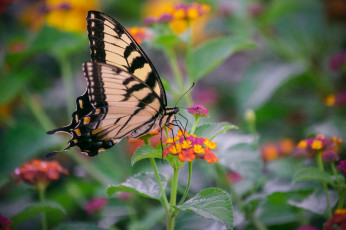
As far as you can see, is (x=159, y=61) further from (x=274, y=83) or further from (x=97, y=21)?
(x=97, y=21)

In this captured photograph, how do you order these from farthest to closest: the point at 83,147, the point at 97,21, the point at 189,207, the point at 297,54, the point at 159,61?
the point at 159,61
the point at 297,54
the point at 83,147
the point at 97,21
the point at 189,207

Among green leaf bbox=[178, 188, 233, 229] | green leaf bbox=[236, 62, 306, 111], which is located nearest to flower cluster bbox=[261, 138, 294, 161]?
green leaf bbox=[236, 62, 306, 111]

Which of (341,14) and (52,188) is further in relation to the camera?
(341,14)

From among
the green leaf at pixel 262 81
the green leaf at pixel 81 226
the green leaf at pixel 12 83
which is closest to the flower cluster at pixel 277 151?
the green leaf at pixel 262 81

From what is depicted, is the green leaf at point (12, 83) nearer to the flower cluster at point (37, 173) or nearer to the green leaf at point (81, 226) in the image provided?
the flower cluster at point (37, 173)

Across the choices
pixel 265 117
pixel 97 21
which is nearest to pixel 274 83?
pixel 265 117

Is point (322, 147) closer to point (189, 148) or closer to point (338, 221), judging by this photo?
point (338, 221)
